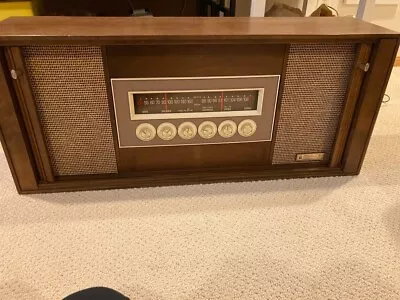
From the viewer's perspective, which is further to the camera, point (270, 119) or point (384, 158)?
point (384, 158)

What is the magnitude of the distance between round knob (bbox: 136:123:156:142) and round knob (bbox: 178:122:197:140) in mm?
→ 62

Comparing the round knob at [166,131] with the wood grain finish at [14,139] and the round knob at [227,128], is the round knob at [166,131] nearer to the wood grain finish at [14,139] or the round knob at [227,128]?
the round knob at [227,128]

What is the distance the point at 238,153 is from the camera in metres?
0.85

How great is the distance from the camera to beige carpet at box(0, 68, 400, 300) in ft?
2.00

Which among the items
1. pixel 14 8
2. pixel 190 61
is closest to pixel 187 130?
pixel 190 61

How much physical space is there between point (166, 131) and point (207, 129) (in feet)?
0.31

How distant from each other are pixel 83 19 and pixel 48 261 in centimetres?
52

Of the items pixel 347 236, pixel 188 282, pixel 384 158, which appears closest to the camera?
pixel 188 282

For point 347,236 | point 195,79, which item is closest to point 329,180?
point 347,236

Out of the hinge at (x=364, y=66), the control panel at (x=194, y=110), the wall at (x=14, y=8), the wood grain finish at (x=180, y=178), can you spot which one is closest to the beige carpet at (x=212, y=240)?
the wood grain finish at (x=180, y=178)

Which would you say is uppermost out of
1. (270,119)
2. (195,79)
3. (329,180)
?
(195,79)

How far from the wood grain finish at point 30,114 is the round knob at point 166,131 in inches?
10.2

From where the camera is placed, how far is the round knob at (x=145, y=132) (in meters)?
0.78

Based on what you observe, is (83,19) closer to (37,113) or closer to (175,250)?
(37,113)
